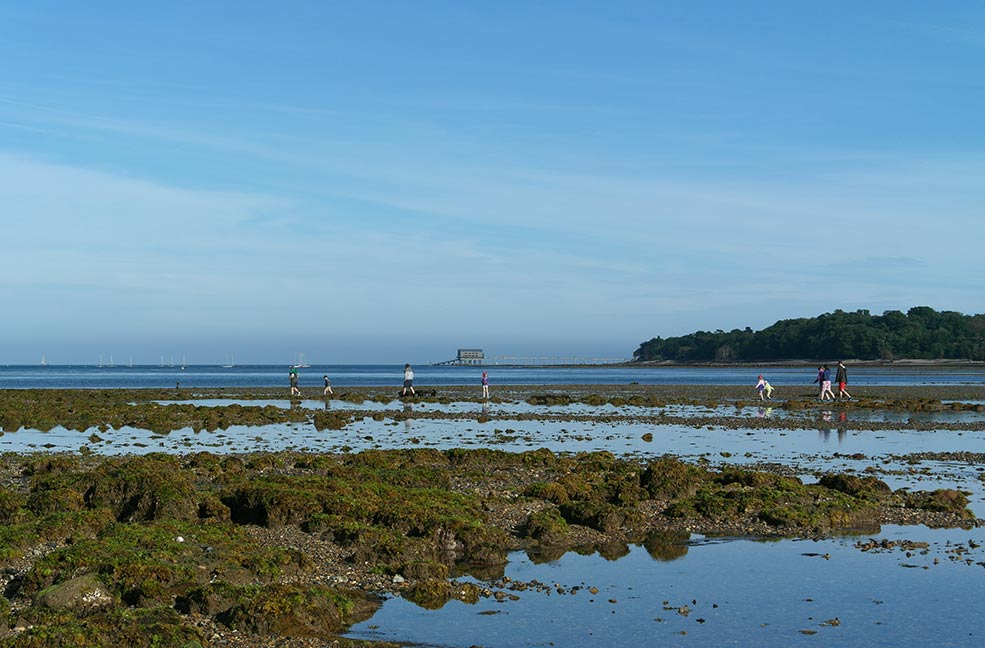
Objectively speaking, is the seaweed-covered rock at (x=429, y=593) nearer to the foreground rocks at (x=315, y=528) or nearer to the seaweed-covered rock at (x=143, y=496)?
the foreground rocks at (x=315, y=528)

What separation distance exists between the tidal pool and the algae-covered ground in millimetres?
681

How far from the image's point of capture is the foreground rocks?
458 inches

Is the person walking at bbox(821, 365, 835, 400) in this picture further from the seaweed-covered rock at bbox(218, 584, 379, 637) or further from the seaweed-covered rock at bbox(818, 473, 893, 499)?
the seaweed-covered rock at bbox(218, 584, 379, 637)

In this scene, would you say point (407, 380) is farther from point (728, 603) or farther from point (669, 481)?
point (728, 603)

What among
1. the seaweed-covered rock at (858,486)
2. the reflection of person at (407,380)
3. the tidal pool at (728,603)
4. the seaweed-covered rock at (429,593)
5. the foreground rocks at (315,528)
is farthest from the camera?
the reflection of person at (407,380)

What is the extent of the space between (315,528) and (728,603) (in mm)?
6807

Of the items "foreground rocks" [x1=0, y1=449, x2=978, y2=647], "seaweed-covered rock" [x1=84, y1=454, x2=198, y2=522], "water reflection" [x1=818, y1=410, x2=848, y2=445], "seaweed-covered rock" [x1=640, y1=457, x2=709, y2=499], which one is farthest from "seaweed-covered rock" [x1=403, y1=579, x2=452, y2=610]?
"water reflection" [x1=818, y1=410, x2=848, y2=445]

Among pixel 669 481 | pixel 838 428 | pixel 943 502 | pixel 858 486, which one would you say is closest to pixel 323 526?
pixel 669 481

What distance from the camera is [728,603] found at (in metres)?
13.3

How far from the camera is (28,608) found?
37.5ft

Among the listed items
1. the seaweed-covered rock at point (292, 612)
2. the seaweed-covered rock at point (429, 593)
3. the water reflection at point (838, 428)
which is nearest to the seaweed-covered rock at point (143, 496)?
the seaweed-covered rock at point (292, 612)

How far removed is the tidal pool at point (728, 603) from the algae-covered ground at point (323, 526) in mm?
681

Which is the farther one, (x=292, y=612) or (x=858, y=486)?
(x=858, y=486)

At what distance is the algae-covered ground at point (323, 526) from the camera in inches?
459
